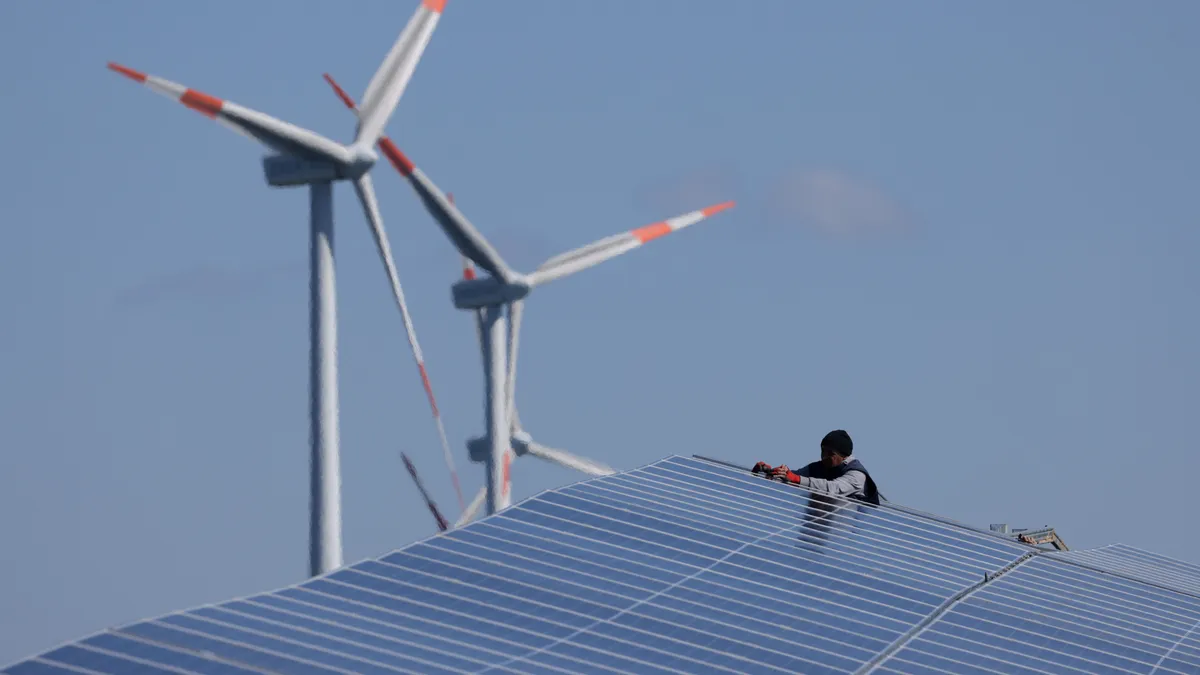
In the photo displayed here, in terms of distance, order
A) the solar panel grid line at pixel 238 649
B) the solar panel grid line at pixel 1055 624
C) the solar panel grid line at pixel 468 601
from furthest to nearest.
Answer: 1. the solar panel grid line at pixel 1055 624
2. the solar panel grid line at pixel 468 601
3. the solar panel grid line at pixel 238 649

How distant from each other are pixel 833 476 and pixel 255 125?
3307cm

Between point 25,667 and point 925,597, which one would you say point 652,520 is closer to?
point 925,597

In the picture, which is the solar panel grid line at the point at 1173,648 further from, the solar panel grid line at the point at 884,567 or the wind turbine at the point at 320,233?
the wind turbine at the point at 320,233

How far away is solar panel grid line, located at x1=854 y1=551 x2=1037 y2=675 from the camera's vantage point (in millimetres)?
41531

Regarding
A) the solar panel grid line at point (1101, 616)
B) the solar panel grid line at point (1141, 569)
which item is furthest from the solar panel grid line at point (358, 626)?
the solar panel grid line at point (1141, 569)

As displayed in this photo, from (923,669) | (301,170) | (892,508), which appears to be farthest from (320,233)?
(923,669)

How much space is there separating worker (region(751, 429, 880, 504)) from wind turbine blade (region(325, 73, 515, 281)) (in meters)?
36.9

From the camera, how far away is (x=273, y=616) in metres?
38.3

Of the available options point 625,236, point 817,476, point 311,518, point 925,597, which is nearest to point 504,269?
point 625,236

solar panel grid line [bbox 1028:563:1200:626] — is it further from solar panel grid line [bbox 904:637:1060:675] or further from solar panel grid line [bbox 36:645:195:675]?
solar panel grid line [bbox 36:645:195:675]

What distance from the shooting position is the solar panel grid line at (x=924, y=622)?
1635 inches

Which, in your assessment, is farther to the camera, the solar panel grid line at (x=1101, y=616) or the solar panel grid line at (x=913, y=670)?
the solar panel grid line at (x=1101, y=616)

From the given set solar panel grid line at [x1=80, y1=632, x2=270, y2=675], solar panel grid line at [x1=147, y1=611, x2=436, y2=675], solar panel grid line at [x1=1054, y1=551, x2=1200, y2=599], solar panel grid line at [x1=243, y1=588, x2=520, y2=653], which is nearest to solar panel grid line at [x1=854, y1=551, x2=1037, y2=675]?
solar panel grid line at [x1=1054, y1=551, x2=1200, y2=599]

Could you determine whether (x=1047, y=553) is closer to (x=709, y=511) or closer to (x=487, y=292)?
(x=709, y=511)
